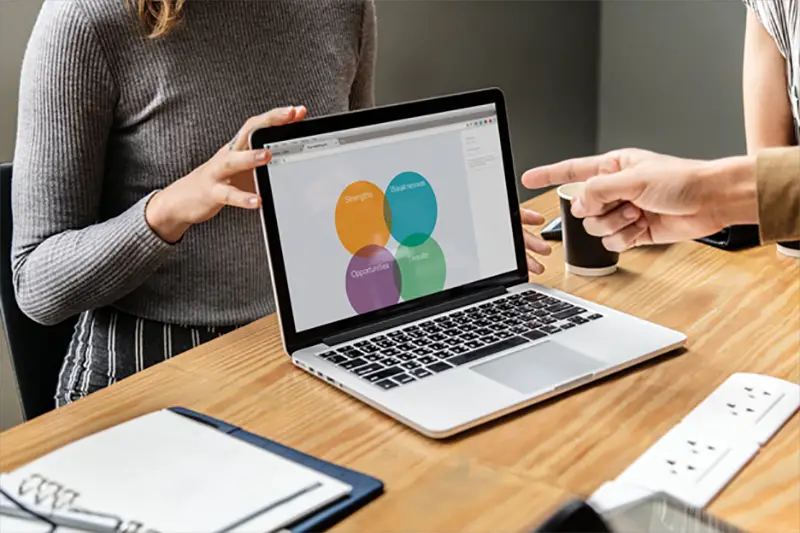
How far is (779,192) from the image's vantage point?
0.92 metres

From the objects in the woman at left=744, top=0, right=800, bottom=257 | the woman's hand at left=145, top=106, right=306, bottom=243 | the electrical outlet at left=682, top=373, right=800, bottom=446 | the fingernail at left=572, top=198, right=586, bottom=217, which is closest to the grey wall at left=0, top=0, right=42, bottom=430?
the woman's hand at left=145, top=106, right=306, bottom=243

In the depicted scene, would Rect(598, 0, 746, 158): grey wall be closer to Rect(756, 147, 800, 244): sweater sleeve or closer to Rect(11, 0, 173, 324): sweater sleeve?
Rect(756, 147, 800, 244): sweater sleeve

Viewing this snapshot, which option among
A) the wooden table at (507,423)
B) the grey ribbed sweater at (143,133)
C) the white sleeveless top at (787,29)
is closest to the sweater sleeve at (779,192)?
the wooden table at (507,423)

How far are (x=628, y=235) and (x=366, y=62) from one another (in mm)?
583

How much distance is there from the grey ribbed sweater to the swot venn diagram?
0.25 meters

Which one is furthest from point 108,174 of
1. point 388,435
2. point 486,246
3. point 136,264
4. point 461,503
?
point 461,503

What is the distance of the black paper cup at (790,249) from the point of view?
124 cm

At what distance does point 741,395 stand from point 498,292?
32 centimetres

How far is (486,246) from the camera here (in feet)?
3.59

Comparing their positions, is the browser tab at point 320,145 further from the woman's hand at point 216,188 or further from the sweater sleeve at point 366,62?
the sweater sleeve at point 366,62

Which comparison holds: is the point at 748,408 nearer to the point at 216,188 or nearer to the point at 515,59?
the point at 216,188

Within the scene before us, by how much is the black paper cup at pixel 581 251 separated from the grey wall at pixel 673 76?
172cm

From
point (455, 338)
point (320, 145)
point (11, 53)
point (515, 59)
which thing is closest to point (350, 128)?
point (320, 145)

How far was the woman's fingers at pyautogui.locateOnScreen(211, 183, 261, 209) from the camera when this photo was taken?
94cm
